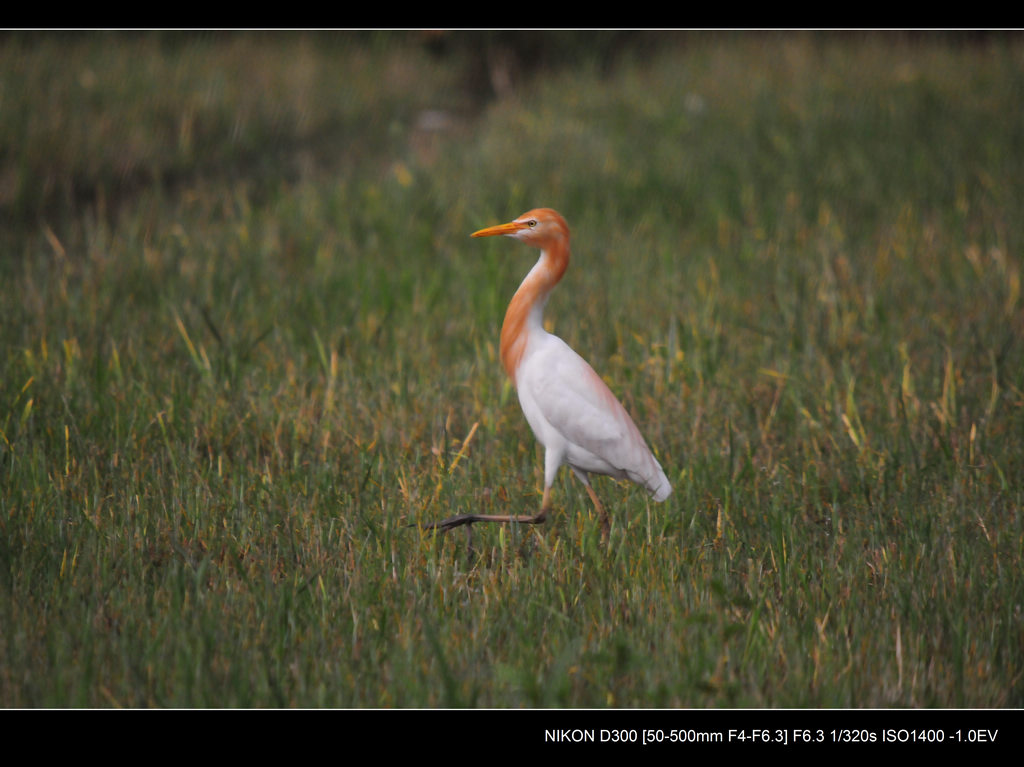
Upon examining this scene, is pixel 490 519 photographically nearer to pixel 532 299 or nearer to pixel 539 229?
pixel 532 299

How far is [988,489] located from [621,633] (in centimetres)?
184

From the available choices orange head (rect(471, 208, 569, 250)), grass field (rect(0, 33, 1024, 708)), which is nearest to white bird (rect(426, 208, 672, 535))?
orange head (rect(471, 208, 569, 250))

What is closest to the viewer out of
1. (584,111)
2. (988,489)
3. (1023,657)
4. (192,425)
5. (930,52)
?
(1023,657)

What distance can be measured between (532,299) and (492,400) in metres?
1.24

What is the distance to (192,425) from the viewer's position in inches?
173

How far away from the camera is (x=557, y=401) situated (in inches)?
137

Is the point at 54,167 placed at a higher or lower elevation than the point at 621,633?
higher

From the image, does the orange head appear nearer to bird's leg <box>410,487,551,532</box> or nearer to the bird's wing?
the bird's wing

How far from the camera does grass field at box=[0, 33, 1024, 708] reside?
2.83 m

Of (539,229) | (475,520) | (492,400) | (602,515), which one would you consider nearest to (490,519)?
(475,520)

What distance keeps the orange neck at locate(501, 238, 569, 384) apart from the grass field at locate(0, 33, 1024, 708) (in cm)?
58

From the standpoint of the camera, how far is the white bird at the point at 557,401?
349cm
